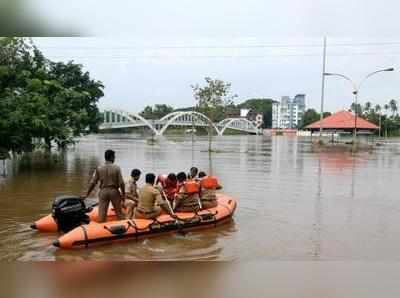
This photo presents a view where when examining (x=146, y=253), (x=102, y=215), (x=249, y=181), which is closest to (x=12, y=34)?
(x=146, y=253)

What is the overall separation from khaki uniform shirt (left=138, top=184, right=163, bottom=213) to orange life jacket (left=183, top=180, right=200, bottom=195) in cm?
88

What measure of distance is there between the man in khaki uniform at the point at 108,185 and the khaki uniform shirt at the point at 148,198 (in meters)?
0.37

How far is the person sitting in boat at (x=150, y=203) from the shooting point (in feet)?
27.0

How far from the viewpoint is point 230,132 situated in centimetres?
10956

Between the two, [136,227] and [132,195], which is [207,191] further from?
[136,227]

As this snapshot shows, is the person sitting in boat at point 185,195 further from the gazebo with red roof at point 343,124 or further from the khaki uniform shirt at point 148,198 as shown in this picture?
the gazebo with red roof at point 343,124

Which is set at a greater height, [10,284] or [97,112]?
[97,112]

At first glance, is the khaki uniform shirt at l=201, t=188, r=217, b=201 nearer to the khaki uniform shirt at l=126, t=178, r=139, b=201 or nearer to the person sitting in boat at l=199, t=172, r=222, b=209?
the person sitting in boat at l=199, t=172, r=222, b=209

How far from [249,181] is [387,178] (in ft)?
18.1

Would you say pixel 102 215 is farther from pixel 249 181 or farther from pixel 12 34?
pixel 249 181

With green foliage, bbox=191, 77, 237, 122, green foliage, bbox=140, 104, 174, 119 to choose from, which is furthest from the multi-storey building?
green foliage, bbox=191, 77, 237, 122

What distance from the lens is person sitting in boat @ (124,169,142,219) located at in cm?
885

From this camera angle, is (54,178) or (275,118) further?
(275,118)

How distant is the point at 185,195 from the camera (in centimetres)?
920
